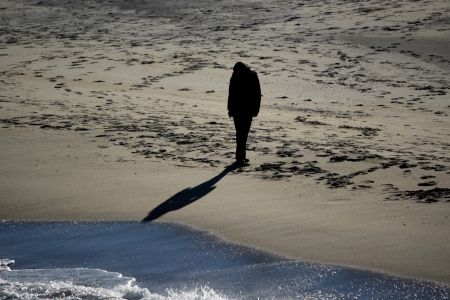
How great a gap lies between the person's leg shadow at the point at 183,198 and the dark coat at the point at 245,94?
0.99 meters

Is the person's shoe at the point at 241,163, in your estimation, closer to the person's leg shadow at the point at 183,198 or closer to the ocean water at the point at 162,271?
the person's leg shadow at the point at 183,198

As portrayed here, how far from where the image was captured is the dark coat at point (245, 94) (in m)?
7.80

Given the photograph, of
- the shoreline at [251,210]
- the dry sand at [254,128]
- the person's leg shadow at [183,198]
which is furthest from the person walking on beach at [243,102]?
the person's leg shadow at [183,198]

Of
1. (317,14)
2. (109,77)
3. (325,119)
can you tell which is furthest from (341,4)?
(325,119)

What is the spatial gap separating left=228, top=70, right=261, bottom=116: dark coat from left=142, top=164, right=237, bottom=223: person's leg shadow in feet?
3.24

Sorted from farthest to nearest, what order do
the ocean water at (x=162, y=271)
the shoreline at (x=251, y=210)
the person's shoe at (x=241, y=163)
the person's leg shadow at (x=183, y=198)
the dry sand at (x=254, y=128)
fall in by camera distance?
the person's shoe at (x=241, y=163) → the person's leg shadow at (x=183, y=198) → the dry sand at (x=254, y=128) → the shoreline at (x=251, y=210) → the ocean water at (x=162, y=271)

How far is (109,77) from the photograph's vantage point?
14242 millimetres

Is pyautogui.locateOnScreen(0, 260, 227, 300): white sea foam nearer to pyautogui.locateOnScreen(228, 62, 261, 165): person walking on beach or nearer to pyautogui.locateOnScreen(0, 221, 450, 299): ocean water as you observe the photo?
pyautogui.locateOnScreen(0, 221, 450, 299): ocean water

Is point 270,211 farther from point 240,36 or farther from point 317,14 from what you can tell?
point 317,14

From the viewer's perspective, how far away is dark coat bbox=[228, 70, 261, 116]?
7805 millimetres

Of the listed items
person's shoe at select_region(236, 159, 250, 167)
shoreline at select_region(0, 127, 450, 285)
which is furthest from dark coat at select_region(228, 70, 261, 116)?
shoreline at select_region(0, 127, 450, 285)

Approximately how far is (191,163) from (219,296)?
11.4 ft

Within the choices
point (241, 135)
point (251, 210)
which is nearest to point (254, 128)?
point (241, 135)

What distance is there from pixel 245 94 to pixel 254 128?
211cm
